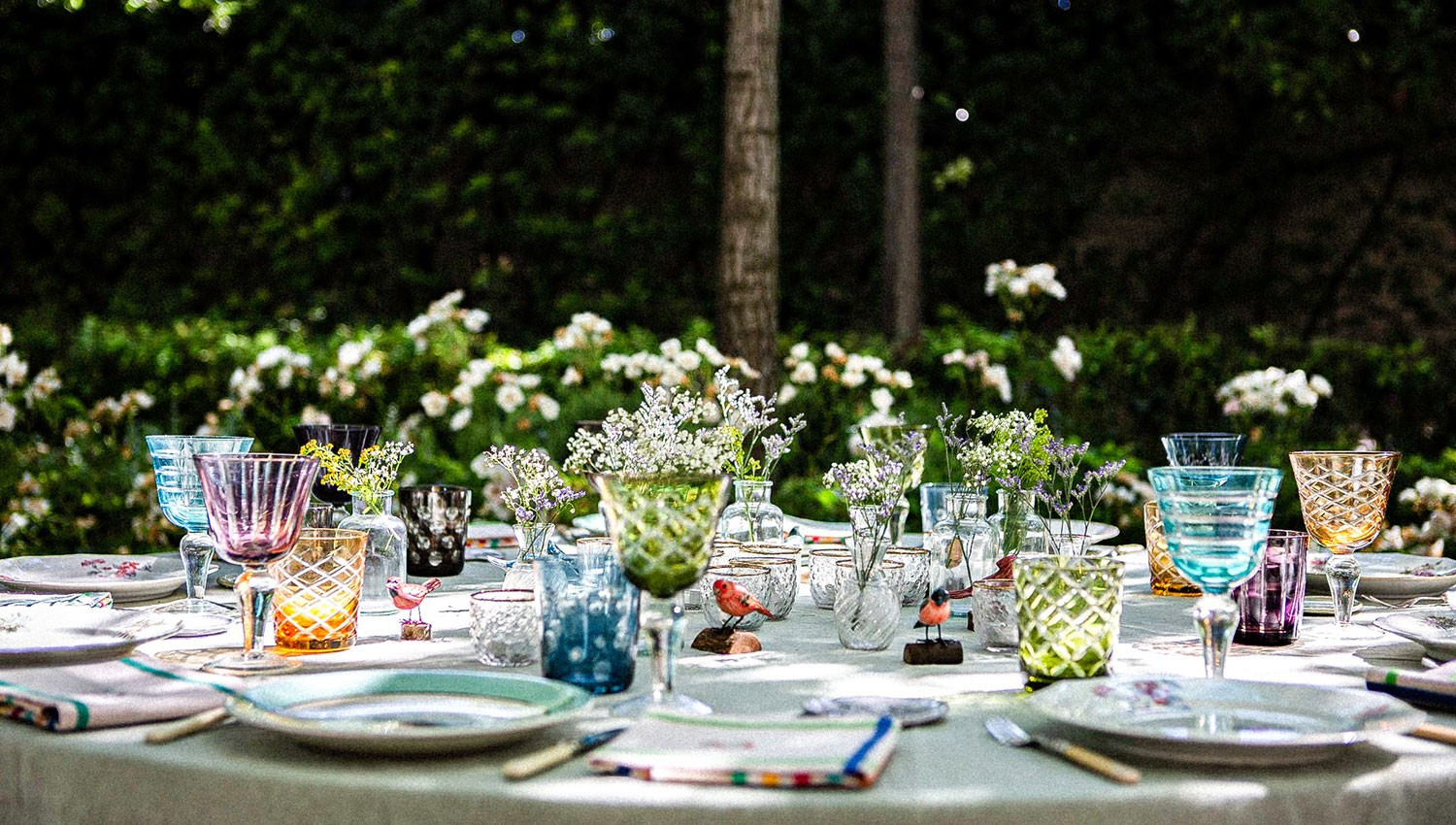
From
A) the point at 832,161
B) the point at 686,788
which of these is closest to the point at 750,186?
the point at 832,161

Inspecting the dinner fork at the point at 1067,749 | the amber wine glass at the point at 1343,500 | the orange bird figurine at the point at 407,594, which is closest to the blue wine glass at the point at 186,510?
the orange bird figurine at the point at 407,594

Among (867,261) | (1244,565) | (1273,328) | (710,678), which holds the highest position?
(867,261)

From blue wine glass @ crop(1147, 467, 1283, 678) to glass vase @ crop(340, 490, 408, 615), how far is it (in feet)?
3.77

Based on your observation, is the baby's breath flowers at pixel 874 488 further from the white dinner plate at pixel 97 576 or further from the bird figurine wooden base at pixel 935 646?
the white dinner plate at pixel 97 576

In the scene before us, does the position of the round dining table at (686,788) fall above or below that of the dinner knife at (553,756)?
below

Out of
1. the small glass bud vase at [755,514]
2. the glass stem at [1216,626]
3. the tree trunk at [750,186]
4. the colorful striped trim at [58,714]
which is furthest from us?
the tree trunk at [750,186]

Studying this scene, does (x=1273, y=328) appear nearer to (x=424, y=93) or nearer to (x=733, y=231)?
(x=733, y=231)

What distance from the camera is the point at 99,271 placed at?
9.30m

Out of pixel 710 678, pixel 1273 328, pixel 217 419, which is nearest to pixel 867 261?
pixel 1273 328

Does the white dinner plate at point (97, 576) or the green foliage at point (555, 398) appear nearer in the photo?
the white dinner plate at point (97, 576)

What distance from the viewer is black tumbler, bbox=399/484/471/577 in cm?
239

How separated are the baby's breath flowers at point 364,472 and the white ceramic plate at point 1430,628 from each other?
4.64ft

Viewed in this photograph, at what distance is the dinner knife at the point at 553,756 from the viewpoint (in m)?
1.12

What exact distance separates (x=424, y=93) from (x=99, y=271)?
2712 millimetres
